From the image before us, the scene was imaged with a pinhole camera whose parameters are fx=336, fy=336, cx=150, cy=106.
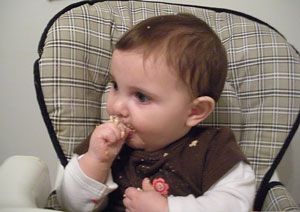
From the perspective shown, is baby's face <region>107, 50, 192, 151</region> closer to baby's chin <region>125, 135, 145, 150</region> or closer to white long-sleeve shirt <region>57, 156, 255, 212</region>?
baby's chin <region>125, 135, 145, 150</region>

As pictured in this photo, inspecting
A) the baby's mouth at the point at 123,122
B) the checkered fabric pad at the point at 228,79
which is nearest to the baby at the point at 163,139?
the baby's mouth at the point at 123,122

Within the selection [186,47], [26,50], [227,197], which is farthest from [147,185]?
[26,50]

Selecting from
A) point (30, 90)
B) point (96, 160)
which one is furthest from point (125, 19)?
point (30, 90)

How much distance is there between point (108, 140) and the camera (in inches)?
26.5

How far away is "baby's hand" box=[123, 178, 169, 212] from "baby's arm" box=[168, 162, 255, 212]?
2cm

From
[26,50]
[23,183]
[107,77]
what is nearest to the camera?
[23,183]

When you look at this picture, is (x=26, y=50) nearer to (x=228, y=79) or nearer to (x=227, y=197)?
(x=228, y=79)

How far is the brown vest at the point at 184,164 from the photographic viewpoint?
0.69 metres

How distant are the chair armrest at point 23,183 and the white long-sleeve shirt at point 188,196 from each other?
5cm

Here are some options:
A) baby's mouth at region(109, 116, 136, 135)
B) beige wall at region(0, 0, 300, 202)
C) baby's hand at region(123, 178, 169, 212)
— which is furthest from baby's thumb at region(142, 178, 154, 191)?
beige wall at region(0, 0, 300, 202)

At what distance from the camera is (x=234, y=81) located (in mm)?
896

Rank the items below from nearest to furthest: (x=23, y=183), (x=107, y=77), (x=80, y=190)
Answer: (x=23, y=183)
(x=80, y=190)
(x=107, y=77)

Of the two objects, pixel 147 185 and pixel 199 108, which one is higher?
pixel 199 108

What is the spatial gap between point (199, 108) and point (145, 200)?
0.22 meters
